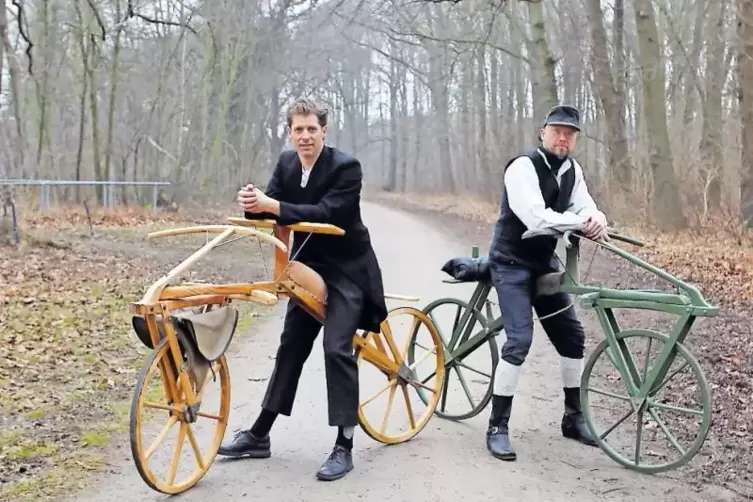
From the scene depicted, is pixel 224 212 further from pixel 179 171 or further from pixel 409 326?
pixel 409 326

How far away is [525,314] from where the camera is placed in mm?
5449

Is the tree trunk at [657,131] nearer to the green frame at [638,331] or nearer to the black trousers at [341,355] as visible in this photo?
the green frame at [638,331]

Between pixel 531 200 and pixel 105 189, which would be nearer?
pixel 531 200

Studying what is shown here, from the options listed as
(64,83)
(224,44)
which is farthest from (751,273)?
(64,83)

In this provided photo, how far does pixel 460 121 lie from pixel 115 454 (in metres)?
45.5

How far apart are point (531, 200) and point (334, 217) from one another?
3.82 ft

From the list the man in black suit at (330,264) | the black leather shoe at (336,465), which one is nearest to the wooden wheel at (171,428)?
the man in black suit at (330,264)

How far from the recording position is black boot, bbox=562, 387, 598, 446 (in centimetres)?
575

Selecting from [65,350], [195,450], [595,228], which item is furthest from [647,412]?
[65,350]

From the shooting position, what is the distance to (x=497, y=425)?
5.45 meters

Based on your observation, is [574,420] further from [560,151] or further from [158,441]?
[158,441]

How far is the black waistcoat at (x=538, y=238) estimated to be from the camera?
17.8ft

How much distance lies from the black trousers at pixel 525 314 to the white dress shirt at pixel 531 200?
388mm

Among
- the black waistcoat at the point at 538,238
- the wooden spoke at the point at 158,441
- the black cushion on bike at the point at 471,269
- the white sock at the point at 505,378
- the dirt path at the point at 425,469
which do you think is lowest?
the dirt path at the point at 425,469
